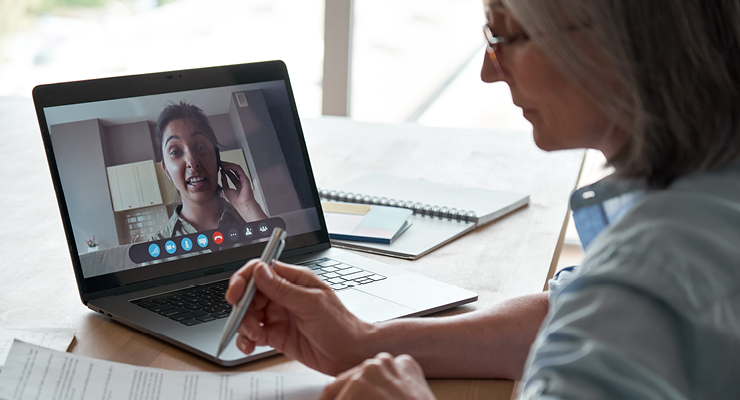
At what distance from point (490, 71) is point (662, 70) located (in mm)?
248

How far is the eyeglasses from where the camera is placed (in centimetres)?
68

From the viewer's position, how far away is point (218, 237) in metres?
0.98

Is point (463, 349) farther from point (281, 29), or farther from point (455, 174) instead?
point (281, 29)

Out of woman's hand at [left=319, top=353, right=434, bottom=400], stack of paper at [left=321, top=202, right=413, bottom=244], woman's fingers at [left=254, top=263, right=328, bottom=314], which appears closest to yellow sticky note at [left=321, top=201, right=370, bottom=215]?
stack of paper at [left=321, top=202, right=413, bottom=244]

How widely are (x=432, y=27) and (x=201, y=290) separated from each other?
8.32ft

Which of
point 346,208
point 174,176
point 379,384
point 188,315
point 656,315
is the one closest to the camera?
point 656,315

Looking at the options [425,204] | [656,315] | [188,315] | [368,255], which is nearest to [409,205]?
[425,204]

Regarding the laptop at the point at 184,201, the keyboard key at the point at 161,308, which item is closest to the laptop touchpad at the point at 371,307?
the laptop at the point at 184,201

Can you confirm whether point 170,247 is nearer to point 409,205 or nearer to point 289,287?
point 289,287

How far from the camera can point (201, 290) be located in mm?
922

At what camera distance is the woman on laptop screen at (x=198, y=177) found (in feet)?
3.13

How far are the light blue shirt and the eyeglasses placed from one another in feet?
0.79

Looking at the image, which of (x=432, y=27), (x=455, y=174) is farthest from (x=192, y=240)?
(x=432, y=27)

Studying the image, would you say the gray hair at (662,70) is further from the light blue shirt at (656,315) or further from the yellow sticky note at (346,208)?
the yellow sticky note at (346,208)
